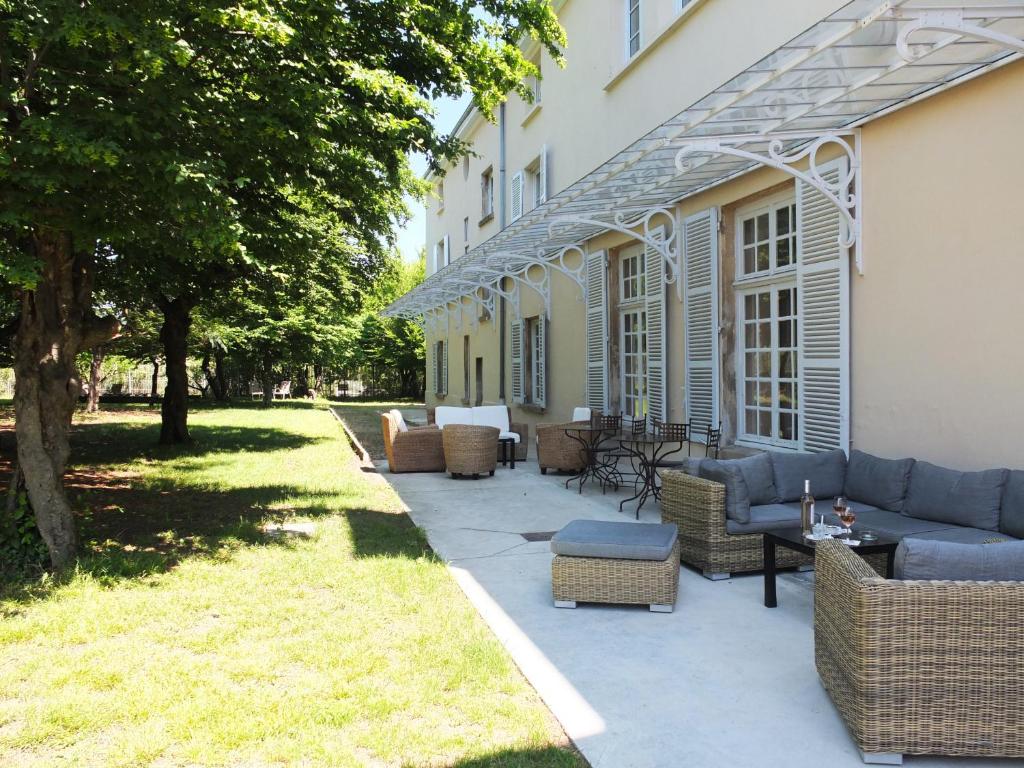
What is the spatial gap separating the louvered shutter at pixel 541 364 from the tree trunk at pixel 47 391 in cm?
846

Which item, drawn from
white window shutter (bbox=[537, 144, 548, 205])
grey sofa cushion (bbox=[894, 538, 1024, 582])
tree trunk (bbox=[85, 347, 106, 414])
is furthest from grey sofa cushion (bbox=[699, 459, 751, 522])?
tree trunk (bbox=[85, 347, 106, 414])

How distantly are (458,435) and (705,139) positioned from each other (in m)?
5.07

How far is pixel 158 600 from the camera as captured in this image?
439cm

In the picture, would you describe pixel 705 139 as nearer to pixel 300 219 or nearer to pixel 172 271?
pixel 300 219

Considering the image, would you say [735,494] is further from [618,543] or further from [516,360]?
[516,360]

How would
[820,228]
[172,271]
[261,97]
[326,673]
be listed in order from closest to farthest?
[326,673] < [261,97] < [820,228] < [172,271]

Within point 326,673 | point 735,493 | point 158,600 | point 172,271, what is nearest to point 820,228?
point 735,493

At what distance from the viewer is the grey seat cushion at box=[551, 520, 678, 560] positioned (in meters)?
4.23

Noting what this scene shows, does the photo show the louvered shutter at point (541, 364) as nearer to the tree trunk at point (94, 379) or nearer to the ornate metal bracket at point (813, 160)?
the ornate metal bracket at point (813, 160)

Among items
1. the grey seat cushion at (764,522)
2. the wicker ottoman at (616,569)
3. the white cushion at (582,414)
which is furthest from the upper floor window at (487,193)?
the wicker ottoman at (616,569)

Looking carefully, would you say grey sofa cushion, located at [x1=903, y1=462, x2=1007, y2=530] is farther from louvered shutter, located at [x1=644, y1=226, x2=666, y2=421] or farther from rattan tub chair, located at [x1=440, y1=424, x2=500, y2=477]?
rattan tub chair, located at [x1=440, y1=424, x2=500, y2=477]

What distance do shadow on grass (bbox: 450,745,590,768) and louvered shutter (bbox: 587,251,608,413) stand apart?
7.70m

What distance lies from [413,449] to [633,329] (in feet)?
11.1

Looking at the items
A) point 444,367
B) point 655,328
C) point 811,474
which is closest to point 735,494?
point 811,474
